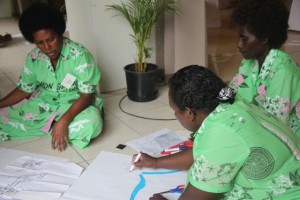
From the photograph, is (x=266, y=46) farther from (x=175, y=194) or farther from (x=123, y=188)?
(x=123, y=188)

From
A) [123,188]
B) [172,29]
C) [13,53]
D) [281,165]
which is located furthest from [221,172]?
[13,53]

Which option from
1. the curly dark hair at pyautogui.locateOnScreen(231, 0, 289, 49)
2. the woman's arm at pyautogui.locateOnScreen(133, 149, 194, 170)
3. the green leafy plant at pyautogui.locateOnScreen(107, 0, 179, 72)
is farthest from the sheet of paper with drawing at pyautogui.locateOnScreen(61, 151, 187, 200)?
the green leafy plant at pyautogui.locateOnScreen(107, 0, 179, 72)

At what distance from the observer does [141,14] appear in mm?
2305

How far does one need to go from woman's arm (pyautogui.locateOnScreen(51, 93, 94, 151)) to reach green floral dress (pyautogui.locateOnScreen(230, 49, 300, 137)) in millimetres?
934

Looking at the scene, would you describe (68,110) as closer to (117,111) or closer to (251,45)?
(117,111)

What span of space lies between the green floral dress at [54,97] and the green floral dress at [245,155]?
1039 mm

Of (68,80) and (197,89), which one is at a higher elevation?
(197,89)

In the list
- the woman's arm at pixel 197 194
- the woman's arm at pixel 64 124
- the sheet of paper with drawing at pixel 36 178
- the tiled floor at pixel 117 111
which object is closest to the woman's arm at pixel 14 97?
the tiled floor at pixel 117 111

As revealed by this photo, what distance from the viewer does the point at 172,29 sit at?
8.86ft

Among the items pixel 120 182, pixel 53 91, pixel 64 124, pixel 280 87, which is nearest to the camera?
pixel 280 87

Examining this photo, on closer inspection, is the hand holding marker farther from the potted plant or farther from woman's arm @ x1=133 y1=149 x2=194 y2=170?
the potted plant

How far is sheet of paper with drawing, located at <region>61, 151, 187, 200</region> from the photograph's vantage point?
133cm

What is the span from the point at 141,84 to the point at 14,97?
2.91ft

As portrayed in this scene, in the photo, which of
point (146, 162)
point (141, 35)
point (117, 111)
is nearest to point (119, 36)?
point (141, 35)
